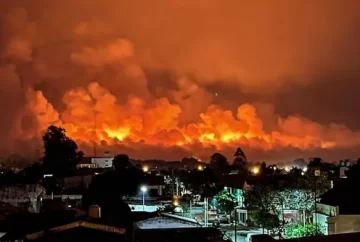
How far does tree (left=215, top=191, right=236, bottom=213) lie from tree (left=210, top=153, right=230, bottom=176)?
3715cm

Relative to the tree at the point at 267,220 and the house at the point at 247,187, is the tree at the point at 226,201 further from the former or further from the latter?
the tree at the point at 267,220

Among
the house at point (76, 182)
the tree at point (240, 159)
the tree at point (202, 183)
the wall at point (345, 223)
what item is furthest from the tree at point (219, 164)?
the wall at point (345, 223)

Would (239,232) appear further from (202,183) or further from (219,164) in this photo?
(219,164)

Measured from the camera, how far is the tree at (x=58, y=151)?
61156 millimetres

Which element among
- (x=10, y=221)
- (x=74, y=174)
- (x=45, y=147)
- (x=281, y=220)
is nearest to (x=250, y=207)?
(x=281, y=220)

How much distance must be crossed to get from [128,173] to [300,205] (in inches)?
655

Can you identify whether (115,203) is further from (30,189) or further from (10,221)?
(10,221)

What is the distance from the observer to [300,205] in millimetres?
35281

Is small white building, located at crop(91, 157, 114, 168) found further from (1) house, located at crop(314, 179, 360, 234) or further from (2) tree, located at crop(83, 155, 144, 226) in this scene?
(1) house, located at crop(314, 179, 360, 234)

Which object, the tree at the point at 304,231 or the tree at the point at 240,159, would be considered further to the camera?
the tree at the point at 240,159

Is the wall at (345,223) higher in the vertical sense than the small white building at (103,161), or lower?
lower

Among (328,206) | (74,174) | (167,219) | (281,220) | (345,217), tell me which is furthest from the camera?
(74,174)

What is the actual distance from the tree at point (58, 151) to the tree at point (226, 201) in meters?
19.9

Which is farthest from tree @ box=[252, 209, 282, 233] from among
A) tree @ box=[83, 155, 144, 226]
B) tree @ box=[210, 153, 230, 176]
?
tree @ box=[210, 153, 230, 176]
